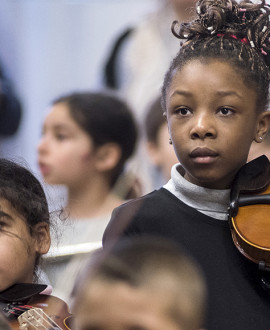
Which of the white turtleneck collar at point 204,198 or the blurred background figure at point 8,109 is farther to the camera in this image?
the blurred background figure at point 8,109

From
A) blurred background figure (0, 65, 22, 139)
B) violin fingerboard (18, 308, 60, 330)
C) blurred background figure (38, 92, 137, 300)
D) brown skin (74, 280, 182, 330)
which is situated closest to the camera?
brown skin (74, 280, 182, 330)

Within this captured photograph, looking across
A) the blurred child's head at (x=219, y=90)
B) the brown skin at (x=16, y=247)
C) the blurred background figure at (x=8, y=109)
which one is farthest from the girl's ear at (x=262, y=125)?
the blurred background figure at (x=8, y=109)

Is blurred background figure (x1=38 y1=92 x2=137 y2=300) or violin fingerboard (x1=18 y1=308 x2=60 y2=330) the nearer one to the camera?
violin fingerboard (x1=18 y1=308 x2=60 y2=330)

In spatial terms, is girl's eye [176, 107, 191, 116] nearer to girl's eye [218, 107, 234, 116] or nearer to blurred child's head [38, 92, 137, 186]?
girl's eye [218, 107, 234, 116]

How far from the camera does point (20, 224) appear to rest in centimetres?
139

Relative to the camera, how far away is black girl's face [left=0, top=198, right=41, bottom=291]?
4.40 feet

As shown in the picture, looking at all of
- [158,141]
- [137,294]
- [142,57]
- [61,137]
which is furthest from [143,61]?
[137,294]

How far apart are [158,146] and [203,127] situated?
552mm

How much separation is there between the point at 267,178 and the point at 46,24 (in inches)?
39.8

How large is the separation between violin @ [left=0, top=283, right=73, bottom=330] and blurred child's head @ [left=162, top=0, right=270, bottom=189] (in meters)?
0.39

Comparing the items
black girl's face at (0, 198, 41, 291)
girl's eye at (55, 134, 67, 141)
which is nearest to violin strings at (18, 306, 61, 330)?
black girl's face at (0, 198, 41, 291)

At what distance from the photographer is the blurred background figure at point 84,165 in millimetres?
1693

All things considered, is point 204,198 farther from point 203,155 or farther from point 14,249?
point 14,249

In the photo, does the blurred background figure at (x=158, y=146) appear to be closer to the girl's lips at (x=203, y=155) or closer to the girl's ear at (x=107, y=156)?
the girl's ear at (x=107, y=156)
